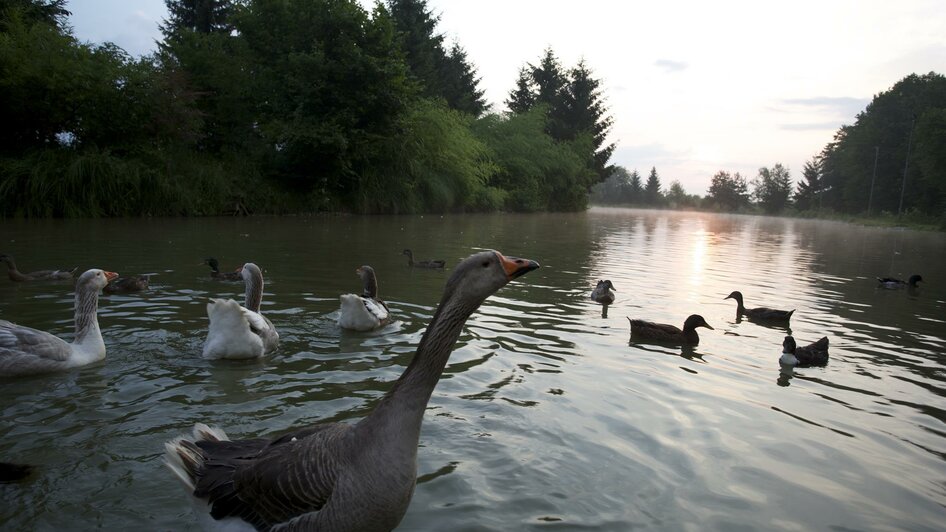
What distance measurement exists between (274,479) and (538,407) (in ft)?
10.5

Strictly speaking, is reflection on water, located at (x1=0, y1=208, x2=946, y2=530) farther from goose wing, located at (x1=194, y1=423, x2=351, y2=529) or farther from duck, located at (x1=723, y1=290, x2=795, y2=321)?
goose wing, located at (x1=194, y1=423, x2=351, y2=529)

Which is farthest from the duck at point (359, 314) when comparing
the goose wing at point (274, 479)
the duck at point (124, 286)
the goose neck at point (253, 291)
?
the goose wing at point (274, 479)

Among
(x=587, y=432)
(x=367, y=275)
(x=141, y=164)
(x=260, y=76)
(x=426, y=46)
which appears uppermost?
(x=426, y=46)

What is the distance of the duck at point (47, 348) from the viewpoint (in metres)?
5.72

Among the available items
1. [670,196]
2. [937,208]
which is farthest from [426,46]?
[670,196]

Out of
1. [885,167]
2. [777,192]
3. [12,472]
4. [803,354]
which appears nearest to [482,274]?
[12,472]

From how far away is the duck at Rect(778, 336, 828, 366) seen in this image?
7.74 metres

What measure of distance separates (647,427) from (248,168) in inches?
1180

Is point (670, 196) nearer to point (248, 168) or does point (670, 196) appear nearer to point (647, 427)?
point (248, 168)

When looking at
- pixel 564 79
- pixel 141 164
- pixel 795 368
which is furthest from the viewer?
pixel 564 79

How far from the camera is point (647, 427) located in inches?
214

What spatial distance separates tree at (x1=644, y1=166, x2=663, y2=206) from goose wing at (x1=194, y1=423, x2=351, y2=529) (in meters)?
153

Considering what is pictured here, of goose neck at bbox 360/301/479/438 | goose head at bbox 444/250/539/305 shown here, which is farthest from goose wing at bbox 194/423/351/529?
goose head at bbox 444/250/539/305

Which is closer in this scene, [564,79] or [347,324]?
[347,324]
